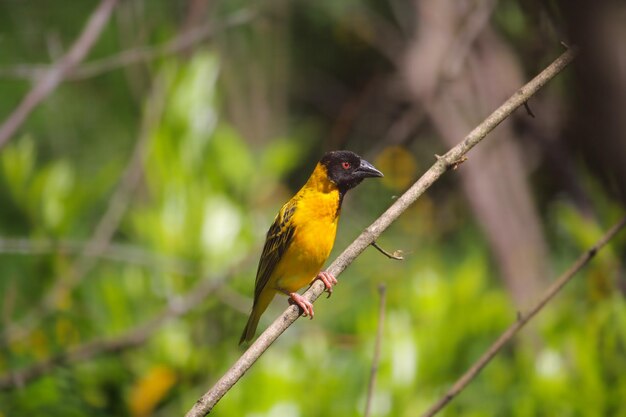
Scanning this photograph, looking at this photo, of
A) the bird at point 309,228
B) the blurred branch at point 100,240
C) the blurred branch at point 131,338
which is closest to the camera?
the bird at point 309,228

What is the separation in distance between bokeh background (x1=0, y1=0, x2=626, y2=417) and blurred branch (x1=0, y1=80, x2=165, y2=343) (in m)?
0.02

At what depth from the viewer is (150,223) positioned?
4609 mm

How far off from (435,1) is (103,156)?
3.41m

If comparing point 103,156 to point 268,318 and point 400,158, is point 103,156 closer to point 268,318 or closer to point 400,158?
point 400,158

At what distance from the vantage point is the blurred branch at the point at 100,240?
175 inches

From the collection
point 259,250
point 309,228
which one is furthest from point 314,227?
point 259,250

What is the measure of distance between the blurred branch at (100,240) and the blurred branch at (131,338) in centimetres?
26

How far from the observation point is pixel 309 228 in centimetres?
361

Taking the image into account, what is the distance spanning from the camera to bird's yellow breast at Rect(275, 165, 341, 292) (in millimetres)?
3588

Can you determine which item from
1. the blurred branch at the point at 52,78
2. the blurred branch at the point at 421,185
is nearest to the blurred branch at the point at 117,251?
the blurred branch at the point at 52,78

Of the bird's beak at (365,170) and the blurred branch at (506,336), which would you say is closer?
the blurred branch at (506,336)

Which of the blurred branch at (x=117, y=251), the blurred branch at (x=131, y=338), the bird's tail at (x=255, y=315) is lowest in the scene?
the bird's tail at (x=255, y=315)

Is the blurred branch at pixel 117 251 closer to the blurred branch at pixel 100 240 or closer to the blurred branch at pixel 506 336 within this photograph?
the blurred branch at pixel 100 240

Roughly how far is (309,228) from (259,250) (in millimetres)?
1040
